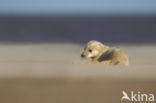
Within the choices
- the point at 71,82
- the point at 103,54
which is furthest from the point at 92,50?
the point at 71,82

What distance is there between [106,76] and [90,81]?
150 millimetres

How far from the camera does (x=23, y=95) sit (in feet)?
10.3

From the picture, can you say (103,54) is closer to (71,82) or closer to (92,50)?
(92,50)

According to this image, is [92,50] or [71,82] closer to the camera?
[71,82]

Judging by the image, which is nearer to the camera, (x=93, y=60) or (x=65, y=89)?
(x=65, y=89)

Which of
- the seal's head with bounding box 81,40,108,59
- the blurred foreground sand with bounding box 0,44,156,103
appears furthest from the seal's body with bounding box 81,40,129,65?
the blurred foreground sand with bounding box 0,44,156,103

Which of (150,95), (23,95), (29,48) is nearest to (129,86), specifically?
(150,95)

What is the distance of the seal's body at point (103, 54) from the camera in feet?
13.1

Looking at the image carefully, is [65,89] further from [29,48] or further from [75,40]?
[75,40]

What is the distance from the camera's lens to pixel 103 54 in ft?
13.5

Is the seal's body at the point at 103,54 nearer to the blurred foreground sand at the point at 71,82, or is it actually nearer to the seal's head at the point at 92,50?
the seal's head at the point at 92,50

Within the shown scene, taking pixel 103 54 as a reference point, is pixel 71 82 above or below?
below

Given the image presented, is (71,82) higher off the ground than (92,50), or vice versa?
(92,50)

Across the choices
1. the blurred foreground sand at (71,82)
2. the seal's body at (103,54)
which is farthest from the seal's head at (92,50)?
the blurred foreground sand at (71,82)
